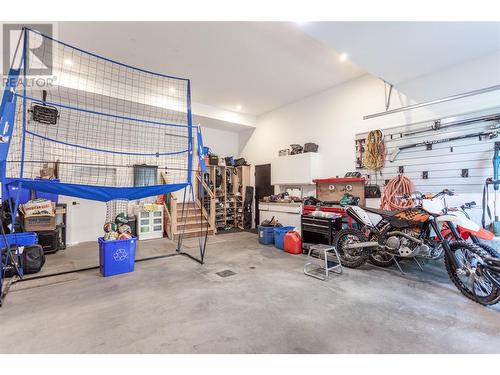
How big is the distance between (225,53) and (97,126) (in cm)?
367

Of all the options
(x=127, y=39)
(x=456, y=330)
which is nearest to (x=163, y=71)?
(x=127, y=39)

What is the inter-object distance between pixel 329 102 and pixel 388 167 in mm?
2083

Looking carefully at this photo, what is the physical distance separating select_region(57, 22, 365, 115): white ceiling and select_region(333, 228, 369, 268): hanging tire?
312cm

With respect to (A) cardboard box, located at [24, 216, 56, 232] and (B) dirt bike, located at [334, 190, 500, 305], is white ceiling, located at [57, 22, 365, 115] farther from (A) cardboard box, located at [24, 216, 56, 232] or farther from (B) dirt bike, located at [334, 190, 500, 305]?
(A) cardboard box, located at [24, 216, 56, 232]

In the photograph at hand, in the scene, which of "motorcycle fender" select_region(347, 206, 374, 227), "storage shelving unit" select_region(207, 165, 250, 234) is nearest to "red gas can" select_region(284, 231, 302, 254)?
"motorcycle fender" select_region(347, 206, 374, 227)

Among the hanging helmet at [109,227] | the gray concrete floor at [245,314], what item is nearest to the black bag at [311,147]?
the gray concrete floor at [245,314]

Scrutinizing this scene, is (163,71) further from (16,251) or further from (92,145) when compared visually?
(16,251)

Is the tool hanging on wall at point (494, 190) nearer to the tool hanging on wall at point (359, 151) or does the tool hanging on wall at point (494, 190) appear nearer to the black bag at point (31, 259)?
the tool hanging on wall at point (359, 151)

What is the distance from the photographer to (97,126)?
18.4ft

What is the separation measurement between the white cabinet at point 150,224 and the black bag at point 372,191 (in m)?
4.84

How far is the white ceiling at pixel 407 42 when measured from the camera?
2699mm

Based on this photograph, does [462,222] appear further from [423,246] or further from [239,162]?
[239,162]

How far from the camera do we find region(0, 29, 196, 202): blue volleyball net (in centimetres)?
391

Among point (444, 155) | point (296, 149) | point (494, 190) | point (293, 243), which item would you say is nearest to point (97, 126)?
point (296, 149)
